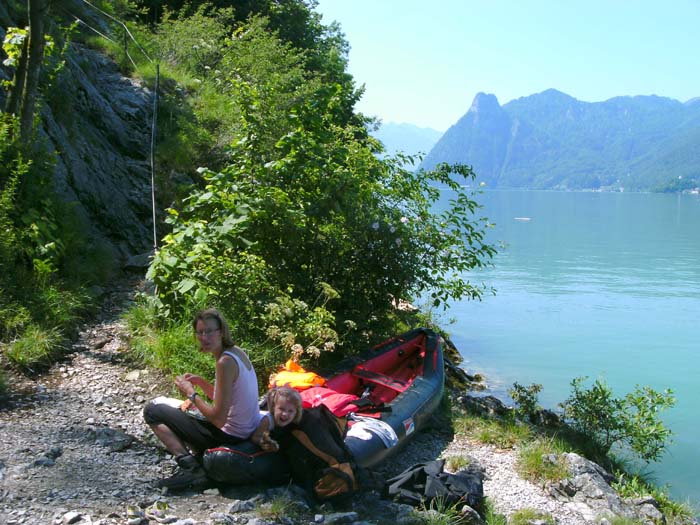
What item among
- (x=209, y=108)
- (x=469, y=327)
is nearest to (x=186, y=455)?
(x=209, y=108)

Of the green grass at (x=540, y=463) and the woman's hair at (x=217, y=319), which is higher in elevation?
the woman's hair at (x=217, y=319)

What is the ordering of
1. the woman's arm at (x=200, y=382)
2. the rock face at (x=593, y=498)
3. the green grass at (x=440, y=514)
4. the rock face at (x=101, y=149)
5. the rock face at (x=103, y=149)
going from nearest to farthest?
the green grass at (x=440, y=514) < the woman's arm at (x=200, y=382) < the rock face at (x=593, y=498) < the rock face at (x=101, y=149) < the rock face at (x=103, y=149)

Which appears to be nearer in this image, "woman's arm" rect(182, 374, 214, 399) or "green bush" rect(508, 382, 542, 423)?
"woman's arm" rect(182, 374, 214, 399)

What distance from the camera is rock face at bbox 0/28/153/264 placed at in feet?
29.5

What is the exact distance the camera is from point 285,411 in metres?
4.53

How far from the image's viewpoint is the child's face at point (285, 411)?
4.52m

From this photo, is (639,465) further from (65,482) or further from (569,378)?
(65,482)

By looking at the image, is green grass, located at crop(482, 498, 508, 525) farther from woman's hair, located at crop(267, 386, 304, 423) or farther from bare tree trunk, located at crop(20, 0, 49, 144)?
bare tree trunk, located at crop(20, 0, 49, 144)

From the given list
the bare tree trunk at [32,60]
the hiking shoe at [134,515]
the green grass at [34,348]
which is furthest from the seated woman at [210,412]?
the bare tree trunk at [32,60]

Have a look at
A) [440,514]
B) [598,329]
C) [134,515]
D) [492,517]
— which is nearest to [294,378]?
[440,514]

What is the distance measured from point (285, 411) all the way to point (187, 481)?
844 mm


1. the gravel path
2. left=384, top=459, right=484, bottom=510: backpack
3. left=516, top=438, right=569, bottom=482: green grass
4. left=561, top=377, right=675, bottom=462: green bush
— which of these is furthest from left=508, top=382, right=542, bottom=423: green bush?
left=384, top=459, right=484, bottom=510: backpack

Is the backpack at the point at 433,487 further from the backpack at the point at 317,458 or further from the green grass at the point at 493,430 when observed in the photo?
the green grass at the point at 493,430

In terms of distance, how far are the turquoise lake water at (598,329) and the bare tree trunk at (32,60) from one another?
29.1ft
